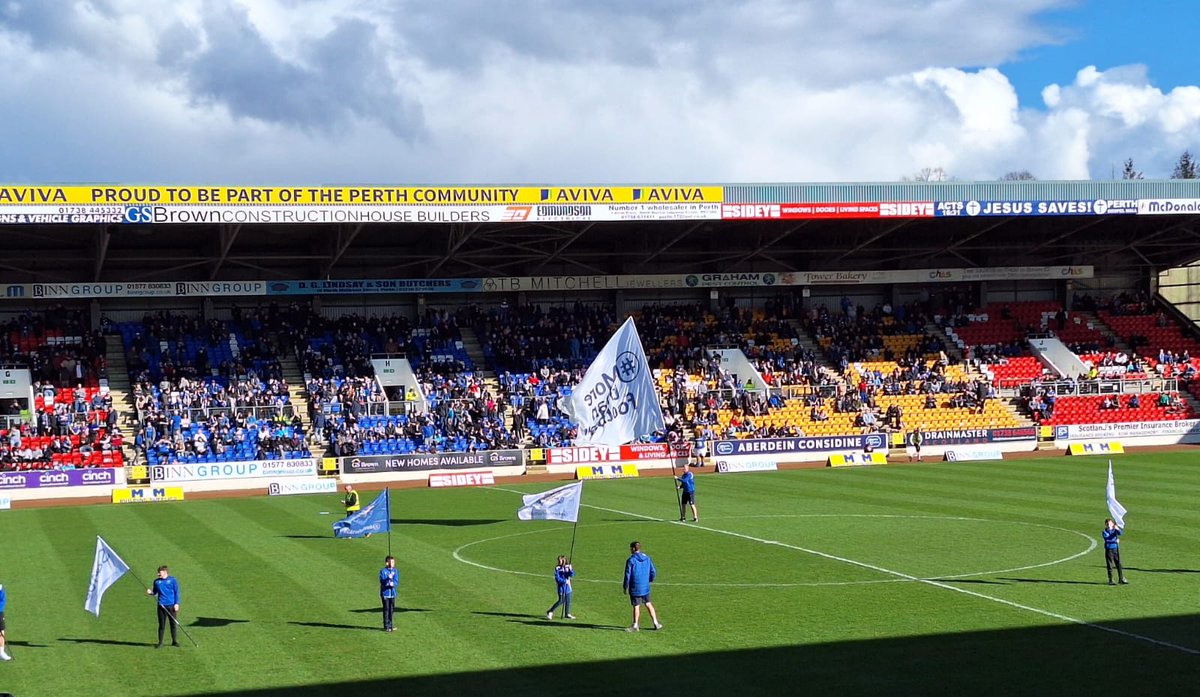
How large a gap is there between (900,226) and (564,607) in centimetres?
4700

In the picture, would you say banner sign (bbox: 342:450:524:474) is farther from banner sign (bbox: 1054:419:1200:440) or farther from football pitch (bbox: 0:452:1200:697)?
banner sign (bbox: 1054:419:1200:440)

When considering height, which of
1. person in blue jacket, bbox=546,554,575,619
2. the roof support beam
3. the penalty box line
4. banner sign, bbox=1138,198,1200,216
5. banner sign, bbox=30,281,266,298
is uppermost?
banner sign, bbox=1138,198,1200,216

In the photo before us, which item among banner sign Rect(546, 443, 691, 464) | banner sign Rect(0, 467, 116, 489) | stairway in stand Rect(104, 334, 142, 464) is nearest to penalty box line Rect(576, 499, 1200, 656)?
banner sign Rect(546, 443, 691, 464)

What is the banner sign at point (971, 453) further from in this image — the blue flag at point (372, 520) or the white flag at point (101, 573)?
the white flag at point (101, 573)

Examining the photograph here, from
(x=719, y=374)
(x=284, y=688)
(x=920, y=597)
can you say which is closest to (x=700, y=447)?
(x=719, y=374)

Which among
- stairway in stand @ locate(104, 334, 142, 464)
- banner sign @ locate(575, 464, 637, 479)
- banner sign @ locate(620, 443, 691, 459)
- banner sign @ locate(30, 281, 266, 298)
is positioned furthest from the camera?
banner sign @ locate(30, 281, 266, 298)

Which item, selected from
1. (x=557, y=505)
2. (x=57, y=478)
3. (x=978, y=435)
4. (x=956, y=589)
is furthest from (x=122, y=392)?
(x=956, y=589)

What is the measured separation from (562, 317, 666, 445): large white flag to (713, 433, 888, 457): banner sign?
2758 cm

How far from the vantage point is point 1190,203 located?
60781mm

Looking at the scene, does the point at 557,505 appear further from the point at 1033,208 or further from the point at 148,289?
the point at 148,289

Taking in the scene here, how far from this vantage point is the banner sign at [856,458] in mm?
55281

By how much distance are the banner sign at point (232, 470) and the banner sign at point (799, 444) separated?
17.8 metres

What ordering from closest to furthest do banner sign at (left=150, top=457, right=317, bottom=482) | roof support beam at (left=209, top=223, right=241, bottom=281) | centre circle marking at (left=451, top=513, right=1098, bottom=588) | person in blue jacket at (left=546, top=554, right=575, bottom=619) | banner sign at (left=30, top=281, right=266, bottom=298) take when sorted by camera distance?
person in blue jacket at (left=546, top=554, right=575, bottom=619), centre circle marking at (left=451, top=513, right=1098, bottom=588), banner sign at (left=150, top=457, right=317, bottom=482), roof support beam at (left=209, top=223, right=241, bottom=281), banner sign at (left=30, top=281, right=266, bottom=298)

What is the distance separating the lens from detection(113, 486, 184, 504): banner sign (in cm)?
4656
